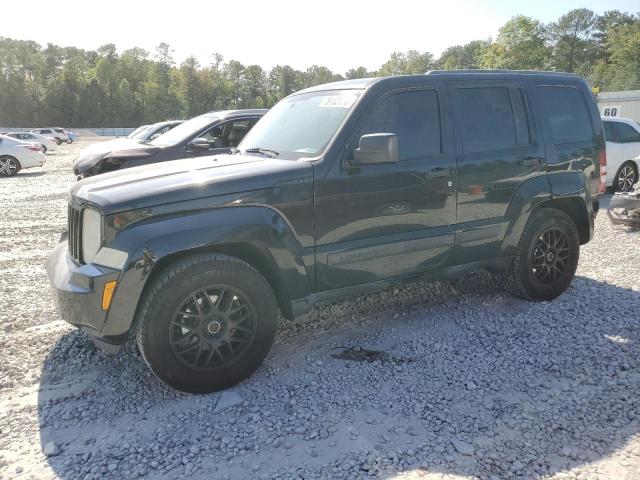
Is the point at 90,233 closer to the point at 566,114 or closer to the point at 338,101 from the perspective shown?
the point at 338,101

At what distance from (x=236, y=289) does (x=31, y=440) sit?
147 centimetres

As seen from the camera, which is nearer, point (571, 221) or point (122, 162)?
point (571, 221)

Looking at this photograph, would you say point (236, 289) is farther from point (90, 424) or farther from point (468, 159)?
point (468, 159)

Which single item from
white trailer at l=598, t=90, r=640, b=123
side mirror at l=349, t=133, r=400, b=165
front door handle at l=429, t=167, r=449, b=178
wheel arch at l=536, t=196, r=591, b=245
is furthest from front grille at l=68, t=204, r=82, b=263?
white trailer at l=598, t=90, r=640, b=123

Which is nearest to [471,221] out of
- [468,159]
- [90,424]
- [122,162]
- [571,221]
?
[468,159]

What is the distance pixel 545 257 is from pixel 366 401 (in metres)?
2.68

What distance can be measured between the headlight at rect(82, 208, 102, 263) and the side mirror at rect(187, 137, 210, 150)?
5071 mm

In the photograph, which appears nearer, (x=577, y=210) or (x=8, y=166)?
(x=577, y=210)

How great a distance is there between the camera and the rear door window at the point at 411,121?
162 inches

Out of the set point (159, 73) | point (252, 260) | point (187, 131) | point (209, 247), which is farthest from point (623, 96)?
point (159, 73)

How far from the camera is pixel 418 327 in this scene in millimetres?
4570

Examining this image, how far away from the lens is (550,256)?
5.12m

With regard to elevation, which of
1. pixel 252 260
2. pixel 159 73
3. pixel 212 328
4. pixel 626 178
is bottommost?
pixel 212 328

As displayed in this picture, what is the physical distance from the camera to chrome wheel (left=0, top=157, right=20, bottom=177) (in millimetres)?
17406
